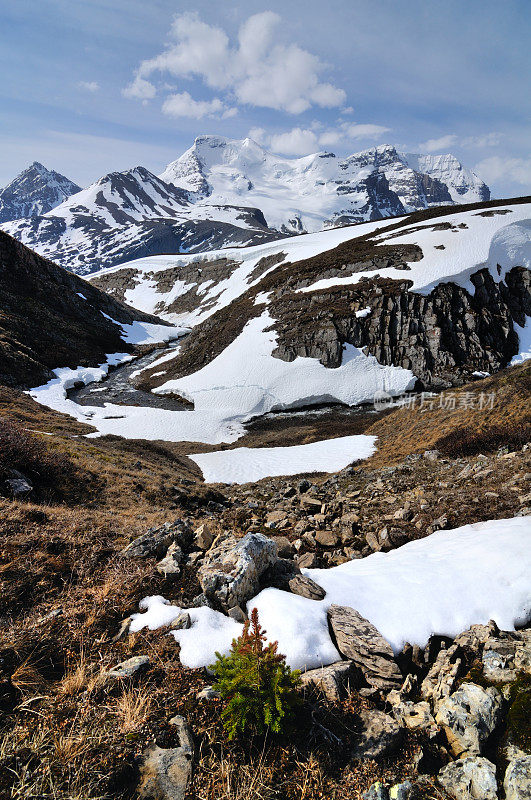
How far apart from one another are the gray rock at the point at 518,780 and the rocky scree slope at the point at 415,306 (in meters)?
38.2

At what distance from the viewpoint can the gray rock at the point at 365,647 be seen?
13.5 feet

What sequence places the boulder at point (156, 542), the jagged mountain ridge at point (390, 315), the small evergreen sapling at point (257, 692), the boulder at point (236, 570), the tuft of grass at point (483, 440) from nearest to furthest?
the small evergreen sapling at point (257, 692) → the boulder at point (236, 570) → the boulder at point (156, 542) → the tuft of grass at point (483, 440) → the jagged mountain ridge at point (390, 315)

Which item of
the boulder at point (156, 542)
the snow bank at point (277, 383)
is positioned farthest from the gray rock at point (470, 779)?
the snow bank at point (277, 383)

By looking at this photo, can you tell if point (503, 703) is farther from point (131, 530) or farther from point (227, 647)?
point (131, 530)

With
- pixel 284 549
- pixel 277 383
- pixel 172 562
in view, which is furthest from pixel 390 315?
pixel 172 562

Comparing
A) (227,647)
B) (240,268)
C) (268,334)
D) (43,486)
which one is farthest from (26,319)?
(227,647)

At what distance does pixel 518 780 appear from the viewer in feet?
9.58

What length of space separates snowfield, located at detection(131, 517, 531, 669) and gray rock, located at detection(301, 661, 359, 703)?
0.62ft

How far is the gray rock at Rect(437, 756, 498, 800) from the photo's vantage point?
9.64 feet

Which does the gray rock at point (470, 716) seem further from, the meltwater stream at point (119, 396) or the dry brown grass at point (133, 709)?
the meltwater stream at point (119, 396)

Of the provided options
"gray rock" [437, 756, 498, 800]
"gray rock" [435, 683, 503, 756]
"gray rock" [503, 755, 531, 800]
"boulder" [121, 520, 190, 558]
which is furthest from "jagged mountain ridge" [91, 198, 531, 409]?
"gray rock" [503, 755, 531, 800]

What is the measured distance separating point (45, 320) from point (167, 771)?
6527 cm

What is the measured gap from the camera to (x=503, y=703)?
3.50m

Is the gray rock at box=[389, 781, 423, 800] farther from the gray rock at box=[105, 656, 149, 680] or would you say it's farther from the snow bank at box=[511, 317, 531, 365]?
the snow bank at box=[511, 317, 531, 365]
